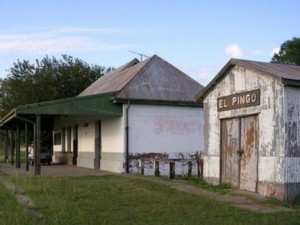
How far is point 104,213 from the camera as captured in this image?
11.8 metres

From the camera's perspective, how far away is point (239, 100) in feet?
54.1

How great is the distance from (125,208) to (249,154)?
4920mm

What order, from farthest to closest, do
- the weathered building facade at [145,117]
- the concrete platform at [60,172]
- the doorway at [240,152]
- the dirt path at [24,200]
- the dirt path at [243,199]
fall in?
the weathered building facade at [145,117] → the concrete platform at [60,172] → the doorway at [240,152] → the dirt path at [243,199] → the dirt path at [24,200]

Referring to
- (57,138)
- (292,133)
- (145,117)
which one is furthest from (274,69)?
(57,138)

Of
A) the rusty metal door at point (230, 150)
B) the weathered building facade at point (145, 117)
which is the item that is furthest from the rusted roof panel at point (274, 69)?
the weathered building facade at point (145, 117)

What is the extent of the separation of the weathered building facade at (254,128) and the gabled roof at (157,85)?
723 centimetres

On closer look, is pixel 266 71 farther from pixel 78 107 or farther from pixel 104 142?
pixel 104 142

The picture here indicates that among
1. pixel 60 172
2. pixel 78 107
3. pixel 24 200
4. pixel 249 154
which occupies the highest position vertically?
pixel 78 107

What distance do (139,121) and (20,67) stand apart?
26.0 meters

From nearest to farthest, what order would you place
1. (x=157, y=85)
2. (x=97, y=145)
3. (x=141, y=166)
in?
(x=141, y=166) → (x=157, y=85) → (x=97, y=145)

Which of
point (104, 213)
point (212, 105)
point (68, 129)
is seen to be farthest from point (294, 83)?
point (68, 129)

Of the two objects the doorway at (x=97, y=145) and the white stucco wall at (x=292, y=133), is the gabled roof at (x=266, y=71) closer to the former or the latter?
the white stucco wall at (x=292, y=133)

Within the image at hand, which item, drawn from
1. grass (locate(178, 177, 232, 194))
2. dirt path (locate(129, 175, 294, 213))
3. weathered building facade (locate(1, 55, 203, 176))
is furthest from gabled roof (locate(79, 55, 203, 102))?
dirt path (locate(129, 175, 294, 213))

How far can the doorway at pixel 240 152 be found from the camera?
1571 cm
